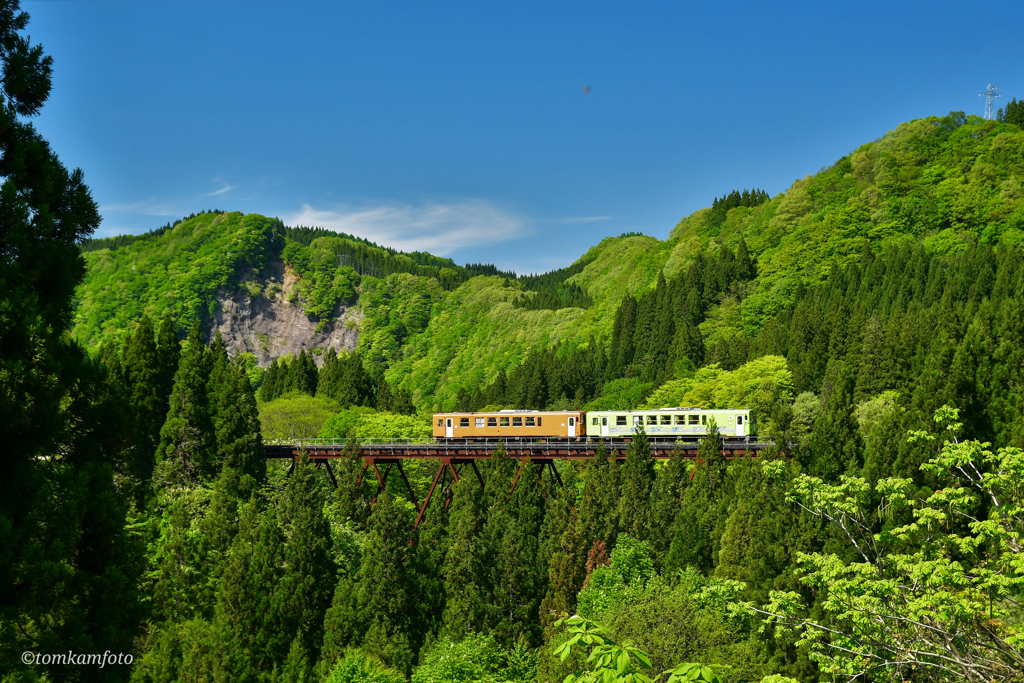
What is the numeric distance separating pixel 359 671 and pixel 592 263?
138473mm

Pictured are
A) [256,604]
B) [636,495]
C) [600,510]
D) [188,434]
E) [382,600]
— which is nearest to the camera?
[256,604]

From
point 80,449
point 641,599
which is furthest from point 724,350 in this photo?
point 80,449

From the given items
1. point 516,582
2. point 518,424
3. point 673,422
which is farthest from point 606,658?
point 518,424

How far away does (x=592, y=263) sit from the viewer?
16062 cm

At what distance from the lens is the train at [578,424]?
50.4 m

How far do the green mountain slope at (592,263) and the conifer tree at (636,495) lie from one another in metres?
34.4

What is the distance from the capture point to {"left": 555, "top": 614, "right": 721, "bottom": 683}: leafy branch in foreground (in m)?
6.93

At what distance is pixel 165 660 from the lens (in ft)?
77.9

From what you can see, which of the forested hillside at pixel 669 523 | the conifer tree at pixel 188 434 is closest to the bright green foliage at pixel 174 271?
the forested hillside at pixel 669 523

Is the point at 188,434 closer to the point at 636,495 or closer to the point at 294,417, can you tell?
the point at 636,495

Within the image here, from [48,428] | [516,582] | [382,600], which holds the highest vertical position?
Answer: [48,428]

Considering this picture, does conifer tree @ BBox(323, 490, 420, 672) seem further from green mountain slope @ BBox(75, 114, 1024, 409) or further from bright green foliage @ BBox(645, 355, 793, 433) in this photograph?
green mountain slope @ BBox(75, 114, 1024, 409)

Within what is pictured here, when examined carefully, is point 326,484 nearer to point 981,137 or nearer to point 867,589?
point 867,589

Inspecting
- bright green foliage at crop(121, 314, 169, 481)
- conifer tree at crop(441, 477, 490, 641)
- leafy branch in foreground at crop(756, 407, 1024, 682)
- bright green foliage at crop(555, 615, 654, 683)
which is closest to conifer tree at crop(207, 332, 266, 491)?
bright green foliage at crop(121, 314, 169, 481)
